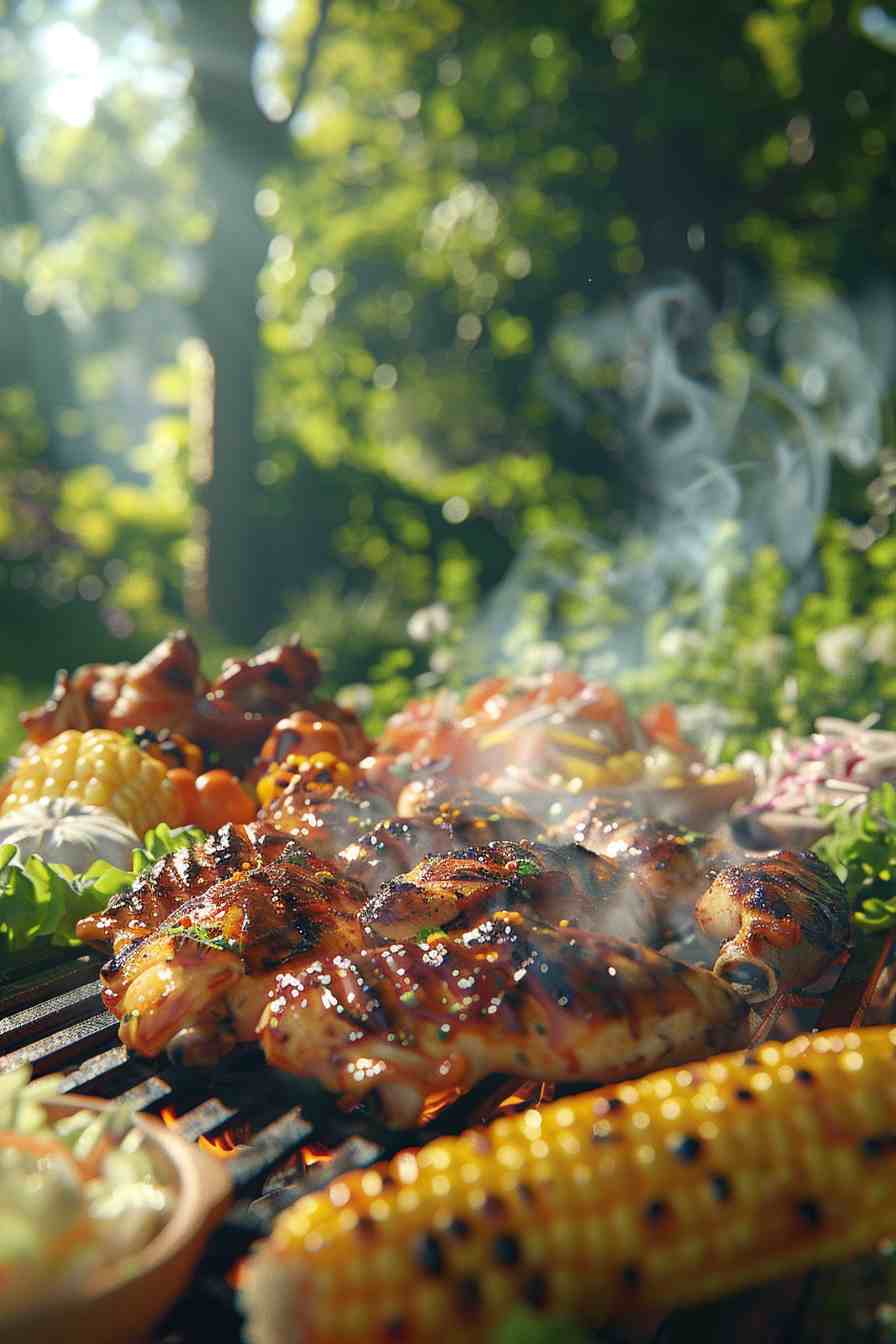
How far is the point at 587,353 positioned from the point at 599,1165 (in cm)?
1875

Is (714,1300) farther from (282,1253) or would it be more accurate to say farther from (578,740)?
(578,740)

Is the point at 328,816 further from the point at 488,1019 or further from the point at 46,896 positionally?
the point at 488,1019

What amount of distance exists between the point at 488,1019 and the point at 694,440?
9.54m

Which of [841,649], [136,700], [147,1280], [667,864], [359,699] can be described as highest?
[147,1280]

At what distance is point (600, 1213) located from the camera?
1.74 m

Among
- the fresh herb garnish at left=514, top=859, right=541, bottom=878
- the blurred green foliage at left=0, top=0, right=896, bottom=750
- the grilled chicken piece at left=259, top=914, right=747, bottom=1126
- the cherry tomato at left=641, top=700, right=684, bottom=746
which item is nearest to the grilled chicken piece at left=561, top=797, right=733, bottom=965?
the fresh herb garnish at left=514, top=859, right=541, bottom=878

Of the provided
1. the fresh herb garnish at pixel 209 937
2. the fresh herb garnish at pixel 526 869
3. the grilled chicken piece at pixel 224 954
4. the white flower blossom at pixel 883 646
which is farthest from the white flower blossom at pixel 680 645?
the fresh herb garnish at pixel 209 937

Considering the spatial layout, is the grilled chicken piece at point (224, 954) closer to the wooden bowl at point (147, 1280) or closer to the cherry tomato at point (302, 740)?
the wooden bowl at point (147, 1280)

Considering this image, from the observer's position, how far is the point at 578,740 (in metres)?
5.04

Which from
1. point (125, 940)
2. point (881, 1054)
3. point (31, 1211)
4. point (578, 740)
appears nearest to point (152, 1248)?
point (31, 1211)

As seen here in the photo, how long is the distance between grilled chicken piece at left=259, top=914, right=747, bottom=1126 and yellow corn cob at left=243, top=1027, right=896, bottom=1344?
467 mm

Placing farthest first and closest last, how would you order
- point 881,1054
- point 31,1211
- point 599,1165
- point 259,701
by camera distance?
1. point 259,701
2. point 881,1054
3. point 599,1165
4. point 31,1211

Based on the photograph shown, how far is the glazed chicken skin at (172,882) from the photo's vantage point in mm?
3275

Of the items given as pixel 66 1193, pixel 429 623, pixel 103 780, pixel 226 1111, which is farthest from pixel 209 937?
pixel 429 623
